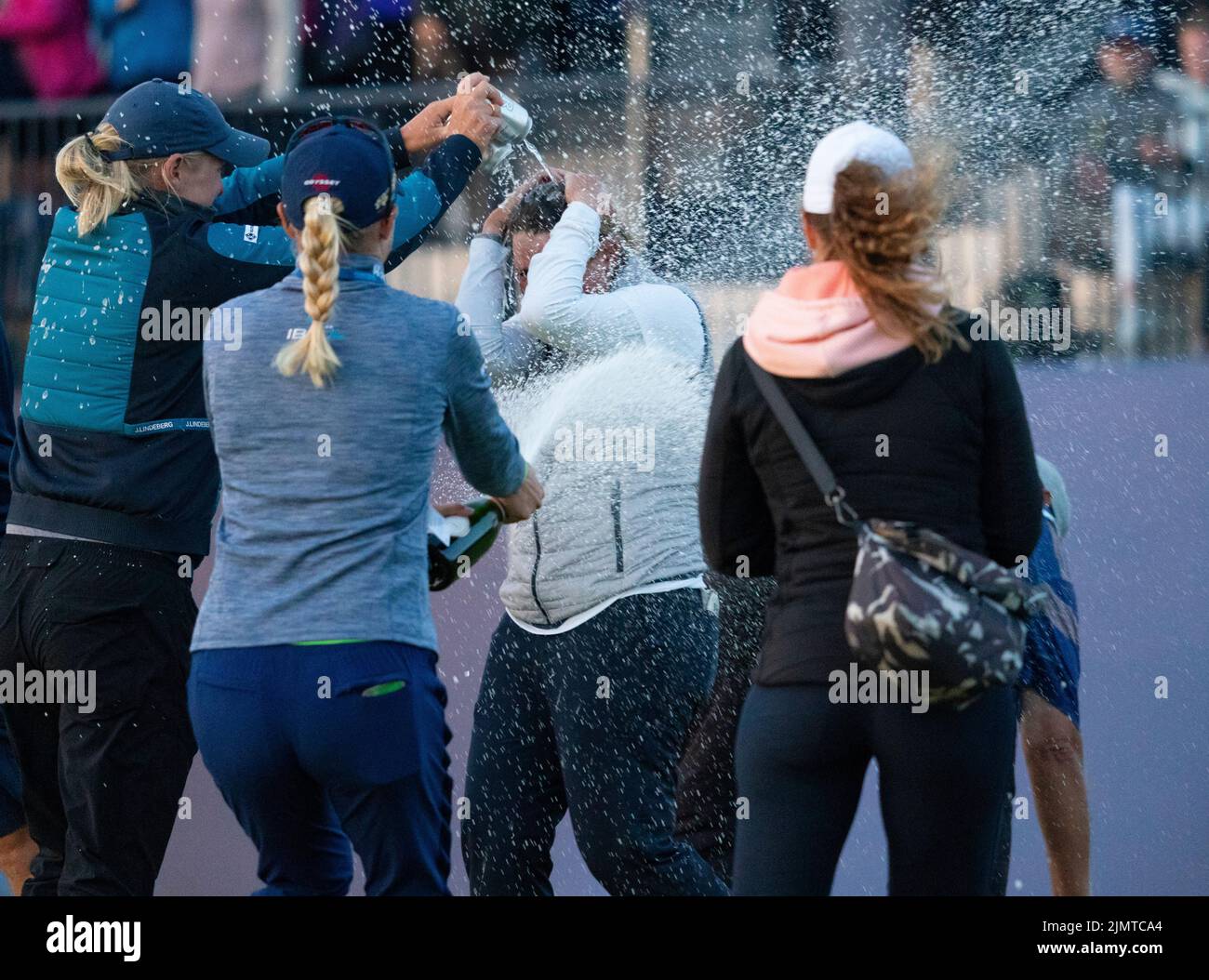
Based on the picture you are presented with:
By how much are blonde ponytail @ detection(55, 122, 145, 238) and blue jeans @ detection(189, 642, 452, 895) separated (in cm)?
101

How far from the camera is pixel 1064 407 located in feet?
14.3

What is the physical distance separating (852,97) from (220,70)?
78.6 inches

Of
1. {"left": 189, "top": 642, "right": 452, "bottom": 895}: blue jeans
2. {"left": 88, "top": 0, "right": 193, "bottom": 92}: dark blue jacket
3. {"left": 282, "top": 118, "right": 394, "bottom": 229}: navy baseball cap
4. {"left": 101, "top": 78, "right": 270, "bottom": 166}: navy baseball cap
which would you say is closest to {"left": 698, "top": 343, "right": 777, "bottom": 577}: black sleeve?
{"left": 189, "top": 642, "right": 452, "bottom": 895}: blue jeans

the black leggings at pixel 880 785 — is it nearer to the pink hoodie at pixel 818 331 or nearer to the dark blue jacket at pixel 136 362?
the pink hoodie at pixel 818 331

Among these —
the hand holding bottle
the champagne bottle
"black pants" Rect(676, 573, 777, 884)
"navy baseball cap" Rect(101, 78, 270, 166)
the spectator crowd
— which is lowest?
"black pants" Rect(676, 573, 777, 884)

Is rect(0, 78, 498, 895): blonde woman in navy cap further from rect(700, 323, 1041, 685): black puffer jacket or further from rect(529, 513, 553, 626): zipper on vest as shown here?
rect(700, 323, 1041, 685): black puffer jacket

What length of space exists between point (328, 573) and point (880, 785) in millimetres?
820

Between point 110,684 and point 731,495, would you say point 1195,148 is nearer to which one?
point 731,495

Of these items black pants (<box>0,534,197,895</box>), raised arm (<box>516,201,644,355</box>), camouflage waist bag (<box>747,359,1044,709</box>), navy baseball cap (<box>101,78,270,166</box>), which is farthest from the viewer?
raised arm (<box>516,201,644,355</box>)

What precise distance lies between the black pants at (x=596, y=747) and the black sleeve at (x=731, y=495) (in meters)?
0.66

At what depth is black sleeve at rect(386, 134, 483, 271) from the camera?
121 inches

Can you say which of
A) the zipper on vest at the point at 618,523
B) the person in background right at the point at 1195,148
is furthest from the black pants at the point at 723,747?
the person in background right at the point at 1195,148
